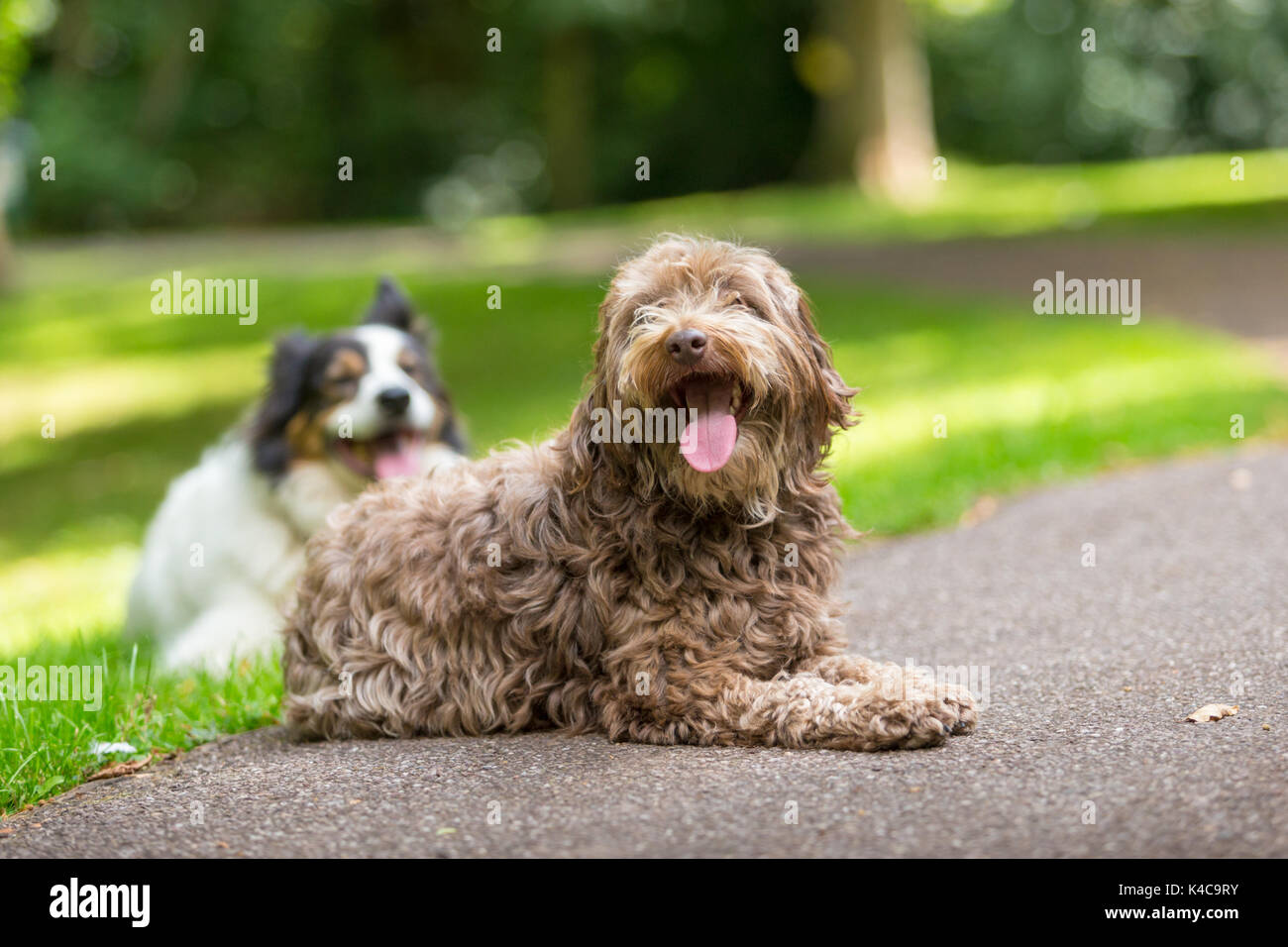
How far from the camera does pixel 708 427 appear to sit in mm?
4906

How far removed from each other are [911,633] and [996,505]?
3.08 meters

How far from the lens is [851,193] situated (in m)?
28.5

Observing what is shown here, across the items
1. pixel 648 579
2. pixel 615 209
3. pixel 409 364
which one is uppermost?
pixel 615 209

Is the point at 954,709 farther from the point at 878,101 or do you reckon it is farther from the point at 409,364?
the point at 878,101

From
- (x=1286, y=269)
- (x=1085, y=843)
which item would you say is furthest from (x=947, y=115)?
(x=1085, y=843)

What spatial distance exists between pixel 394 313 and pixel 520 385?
397 inches

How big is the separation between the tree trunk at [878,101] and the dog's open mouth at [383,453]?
21.6 metres

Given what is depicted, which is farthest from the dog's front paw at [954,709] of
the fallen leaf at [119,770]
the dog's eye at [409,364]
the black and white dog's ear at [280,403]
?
the black and white dog's ear at [280,403]

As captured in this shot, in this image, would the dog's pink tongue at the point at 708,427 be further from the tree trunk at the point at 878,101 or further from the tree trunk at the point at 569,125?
the tree trunk at the point at 569,125

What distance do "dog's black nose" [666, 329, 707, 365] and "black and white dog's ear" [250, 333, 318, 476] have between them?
143 inches

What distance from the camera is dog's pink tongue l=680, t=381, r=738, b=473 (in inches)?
192

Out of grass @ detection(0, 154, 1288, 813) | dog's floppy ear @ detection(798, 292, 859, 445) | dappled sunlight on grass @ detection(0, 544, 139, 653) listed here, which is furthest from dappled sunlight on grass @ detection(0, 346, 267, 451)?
dog's floppy ear @ detection(798, 292, 859, 445)

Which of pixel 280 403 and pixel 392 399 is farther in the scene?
pixel 280 403

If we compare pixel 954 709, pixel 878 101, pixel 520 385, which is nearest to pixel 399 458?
pixel 954 709
